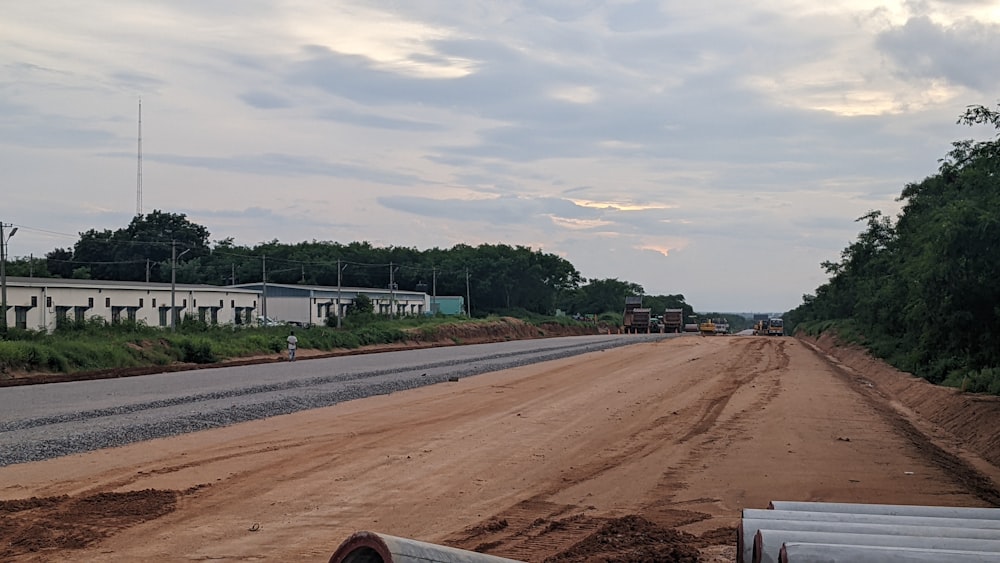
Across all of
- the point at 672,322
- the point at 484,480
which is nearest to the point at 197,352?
the point at 484,480

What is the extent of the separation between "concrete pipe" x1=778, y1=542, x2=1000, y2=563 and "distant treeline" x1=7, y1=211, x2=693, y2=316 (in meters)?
99.0

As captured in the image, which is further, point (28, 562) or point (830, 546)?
point (28, 562)

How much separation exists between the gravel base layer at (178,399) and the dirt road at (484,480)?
110 centimetres

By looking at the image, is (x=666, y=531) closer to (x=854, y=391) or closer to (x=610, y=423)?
(x=610, y=423)

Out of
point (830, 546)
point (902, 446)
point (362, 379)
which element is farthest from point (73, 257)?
point (830, 546)

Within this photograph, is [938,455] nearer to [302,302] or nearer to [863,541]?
[863,541]

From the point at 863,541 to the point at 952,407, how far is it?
19266mm

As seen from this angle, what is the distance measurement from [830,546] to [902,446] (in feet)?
44.5

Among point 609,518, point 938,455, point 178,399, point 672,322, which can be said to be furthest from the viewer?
point 672,322

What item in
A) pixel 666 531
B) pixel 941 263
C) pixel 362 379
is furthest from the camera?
pixel 362 379

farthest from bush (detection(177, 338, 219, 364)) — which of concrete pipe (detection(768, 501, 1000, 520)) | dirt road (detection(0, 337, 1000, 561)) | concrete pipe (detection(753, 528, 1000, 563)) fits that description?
concrete pipe (detection(753, 528, 1000, 563))

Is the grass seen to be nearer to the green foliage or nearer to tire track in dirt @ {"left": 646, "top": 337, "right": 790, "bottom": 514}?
the green foliage

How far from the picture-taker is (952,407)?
2388 cm

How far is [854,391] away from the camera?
31500mm
